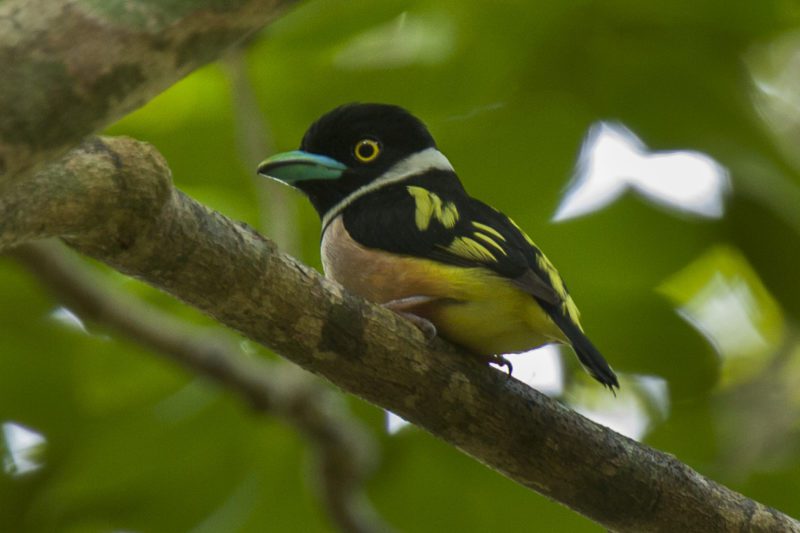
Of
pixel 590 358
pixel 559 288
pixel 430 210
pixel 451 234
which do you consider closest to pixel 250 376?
pixel 430 210

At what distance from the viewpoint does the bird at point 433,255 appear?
3.47m

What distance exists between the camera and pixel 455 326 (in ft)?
11.2

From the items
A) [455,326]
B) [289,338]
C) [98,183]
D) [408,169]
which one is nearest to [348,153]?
[408,169]

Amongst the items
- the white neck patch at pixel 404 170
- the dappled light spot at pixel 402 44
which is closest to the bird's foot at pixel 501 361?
the white neck patch at pixel 404 170

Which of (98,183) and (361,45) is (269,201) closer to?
(361,45)

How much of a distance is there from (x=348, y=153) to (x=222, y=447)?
1.37m

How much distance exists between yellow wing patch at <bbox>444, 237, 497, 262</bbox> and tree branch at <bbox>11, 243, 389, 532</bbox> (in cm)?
105

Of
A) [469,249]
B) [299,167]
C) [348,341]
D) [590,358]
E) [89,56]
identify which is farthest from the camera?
[299,167]

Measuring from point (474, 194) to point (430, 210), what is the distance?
3.09ft

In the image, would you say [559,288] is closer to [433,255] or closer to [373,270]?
[433,255]

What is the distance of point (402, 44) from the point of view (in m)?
4.78

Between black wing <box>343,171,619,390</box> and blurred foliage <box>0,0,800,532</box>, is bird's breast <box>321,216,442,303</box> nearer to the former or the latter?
black wing <box>343,171,619,390</box>

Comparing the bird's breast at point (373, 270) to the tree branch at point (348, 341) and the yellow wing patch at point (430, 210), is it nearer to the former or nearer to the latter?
the yellow wing patch at point (430, 210)

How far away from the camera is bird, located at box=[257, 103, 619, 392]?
3475 millimetres
